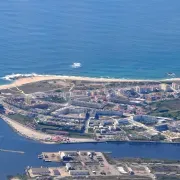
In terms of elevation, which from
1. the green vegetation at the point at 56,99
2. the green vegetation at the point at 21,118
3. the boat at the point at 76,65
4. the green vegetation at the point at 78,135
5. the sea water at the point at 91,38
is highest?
the sea water at the point at 91,38

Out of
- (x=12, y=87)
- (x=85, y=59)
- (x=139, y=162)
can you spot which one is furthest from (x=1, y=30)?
(x=139, y=162)

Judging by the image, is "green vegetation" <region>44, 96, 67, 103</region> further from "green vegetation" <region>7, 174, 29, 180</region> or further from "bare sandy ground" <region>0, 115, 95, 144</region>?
"green vegetation" <region>7, 174, 29, 180</region>

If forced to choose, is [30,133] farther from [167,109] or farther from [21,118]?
[167,109]

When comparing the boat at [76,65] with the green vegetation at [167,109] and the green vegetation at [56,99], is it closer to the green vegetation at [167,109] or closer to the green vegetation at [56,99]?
the green vegetation at [56,99]

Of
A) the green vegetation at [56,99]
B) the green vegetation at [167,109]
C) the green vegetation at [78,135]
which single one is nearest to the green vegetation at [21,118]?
the green vegetation at [78,135]

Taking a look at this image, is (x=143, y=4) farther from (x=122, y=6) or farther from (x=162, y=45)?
(x=162, y=45)

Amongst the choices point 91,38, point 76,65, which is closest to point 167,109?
point 76,65
